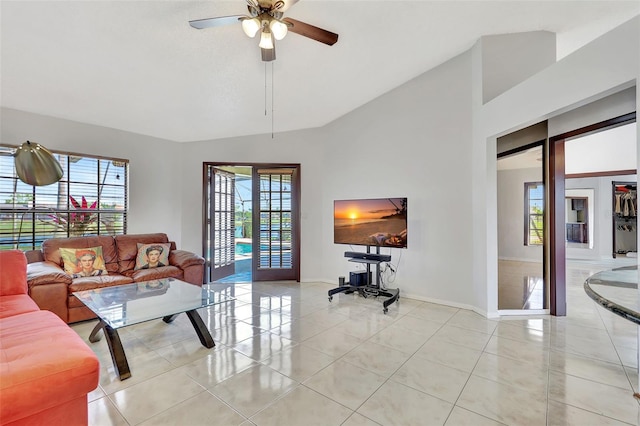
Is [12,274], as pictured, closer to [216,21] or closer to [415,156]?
[216,21]

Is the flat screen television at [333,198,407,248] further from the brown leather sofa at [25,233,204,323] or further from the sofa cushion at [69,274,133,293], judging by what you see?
the sofa cushion at [69,274,133,293]

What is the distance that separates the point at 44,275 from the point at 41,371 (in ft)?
7.03

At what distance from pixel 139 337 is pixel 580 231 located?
953 cm

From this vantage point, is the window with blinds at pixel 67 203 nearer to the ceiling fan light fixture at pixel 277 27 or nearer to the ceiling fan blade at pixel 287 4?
the ceiling fan light fixture at pixel 277 27

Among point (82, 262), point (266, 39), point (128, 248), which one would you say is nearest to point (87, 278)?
point (82, 262)

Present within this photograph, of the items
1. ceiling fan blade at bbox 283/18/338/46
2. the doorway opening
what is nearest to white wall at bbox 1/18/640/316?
the doorway opening

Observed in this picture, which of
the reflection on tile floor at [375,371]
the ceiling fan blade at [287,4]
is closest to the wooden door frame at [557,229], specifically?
the reflection on tile floor at [375,371]

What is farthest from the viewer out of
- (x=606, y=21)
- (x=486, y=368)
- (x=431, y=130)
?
(x=431, y=130)

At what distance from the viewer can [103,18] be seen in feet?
7.41

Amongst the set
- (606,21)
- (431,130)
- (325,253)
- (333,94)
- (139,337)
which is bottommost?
(139,337)

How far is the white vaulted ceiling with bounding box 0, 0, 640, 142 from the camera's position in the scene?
2.33 m

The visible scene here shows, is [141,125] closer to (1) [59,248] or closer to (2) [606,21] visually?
(1) [59,248]

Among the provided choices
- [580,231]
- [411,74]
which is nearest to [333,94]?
[411,74]

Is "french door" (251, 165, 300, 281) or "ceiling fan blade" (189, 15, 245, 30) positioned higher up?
"ceiling fan blade" (189, 15, 245, 30)
